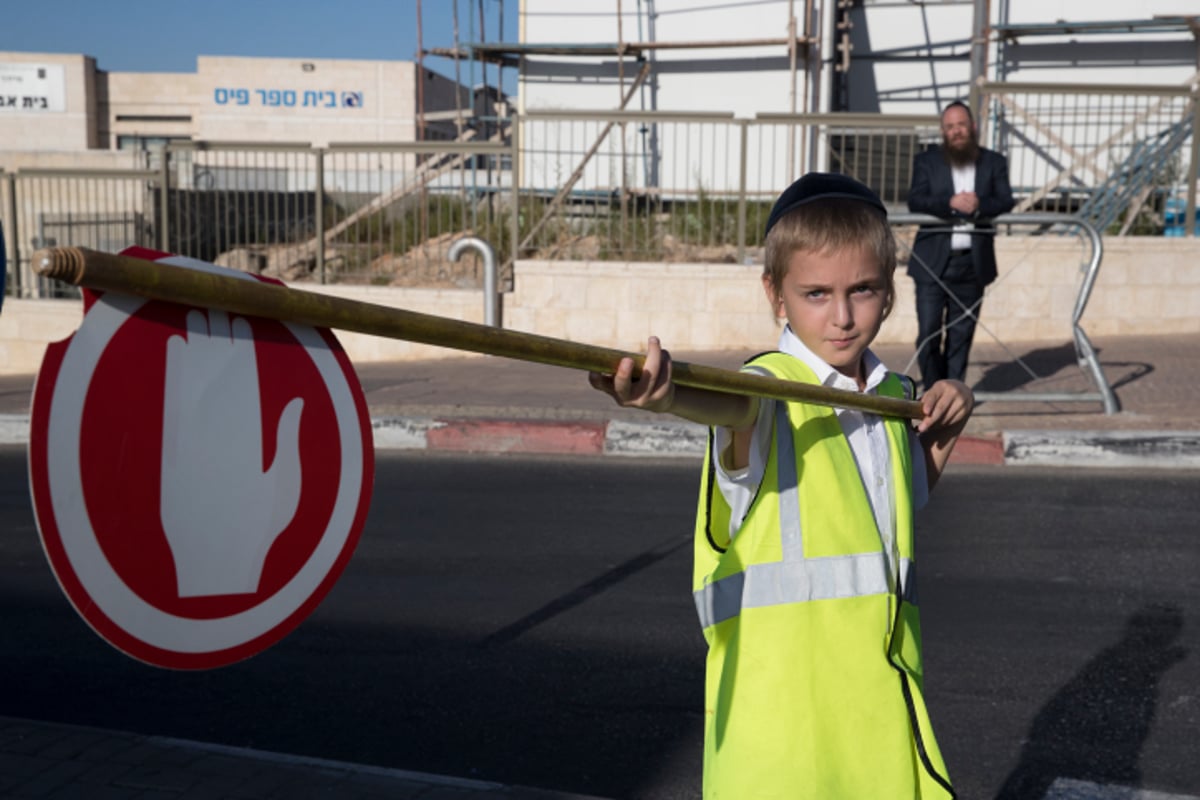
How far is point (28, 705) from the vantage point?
14.4 ft

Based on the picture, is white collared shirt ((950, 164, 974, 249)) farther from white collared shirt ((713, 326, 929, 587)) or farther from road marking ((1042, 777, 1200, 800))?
white collared shirt ((713, 326, 929, 587))

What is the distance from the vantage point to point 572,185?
46.2 ft

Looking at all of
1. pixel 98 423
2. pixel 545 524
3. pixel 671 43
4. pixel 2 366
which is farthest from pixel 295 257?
pixel 98 423

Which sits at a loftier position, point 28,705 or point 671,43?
point 671,43

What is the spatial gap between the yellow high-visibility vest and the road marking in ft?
5.61

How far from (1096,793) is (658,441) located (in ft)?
17.4

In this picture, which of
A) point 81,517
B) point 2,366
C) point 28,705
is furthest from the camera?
point 2,366

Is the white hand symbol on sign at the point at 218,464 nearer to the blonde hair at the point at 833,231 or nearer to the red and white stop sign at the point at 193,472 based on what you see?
the red and white stop sign at the point at 193,472

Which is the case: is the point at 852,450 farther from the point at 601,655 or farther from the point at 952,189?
the point at 952,189

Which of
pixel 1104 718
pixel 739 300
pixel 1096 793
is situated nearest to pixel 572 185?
pixel 739 300

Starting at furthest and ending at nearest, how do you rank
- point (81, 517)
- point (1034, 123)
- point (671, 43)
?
point (671, 43)
point (1034, 123)
point (81, 517)

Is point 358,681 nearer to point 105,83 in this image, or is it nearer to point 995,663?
point 995,663

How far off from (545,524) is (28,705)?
286cm

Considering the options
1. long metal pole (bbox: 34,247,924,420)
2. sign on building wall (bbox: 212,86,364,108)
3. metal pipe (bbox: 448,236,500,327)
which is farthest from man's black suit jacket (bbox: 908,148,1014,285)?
sign on building wall (bbox: 212,86,364,108)
